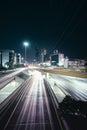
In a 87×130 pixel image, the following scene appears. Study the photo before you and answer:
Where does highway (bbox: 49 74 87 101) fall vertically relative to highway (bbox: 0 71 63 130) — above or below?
above

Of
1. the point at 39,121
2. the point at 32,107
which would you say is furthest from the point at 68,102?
the point at 32,107

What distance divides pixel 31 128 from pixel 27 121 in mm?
2376

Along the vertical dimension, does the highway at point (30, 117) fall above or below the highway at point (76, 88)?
below

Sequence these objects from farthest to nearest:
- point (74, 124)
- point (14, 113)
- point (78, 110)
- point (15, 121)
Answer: point (14, 113) < point (78, 110) < point (15, 121) < point (74, 124)

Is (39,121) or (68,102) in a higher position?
(68,102)

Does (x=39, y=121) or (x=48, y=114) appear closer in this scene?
(x=39, y=121)

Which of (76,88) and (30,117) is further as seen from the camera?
(76,88)

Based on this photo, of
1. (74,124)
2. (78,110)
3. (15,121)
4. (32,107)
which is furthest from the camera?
(32,107)

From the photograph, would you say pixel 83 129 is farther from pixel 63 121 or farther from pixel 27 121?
pixel 27 121

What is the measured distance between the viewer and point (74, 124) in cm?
1897

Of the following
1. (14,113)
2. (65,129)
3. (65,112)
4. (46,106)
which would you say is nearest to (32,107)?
(46,106)

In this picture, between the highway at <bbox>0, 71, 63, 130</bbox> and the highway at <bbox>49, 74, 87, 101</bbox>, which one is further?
the highway at <bbox>49, 74, 87, 101</bbox>

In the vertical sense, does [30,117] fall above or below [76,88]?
below

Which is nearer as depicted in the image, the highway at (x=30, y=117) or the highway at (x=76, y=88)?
the highway at (x=30, y=117)
